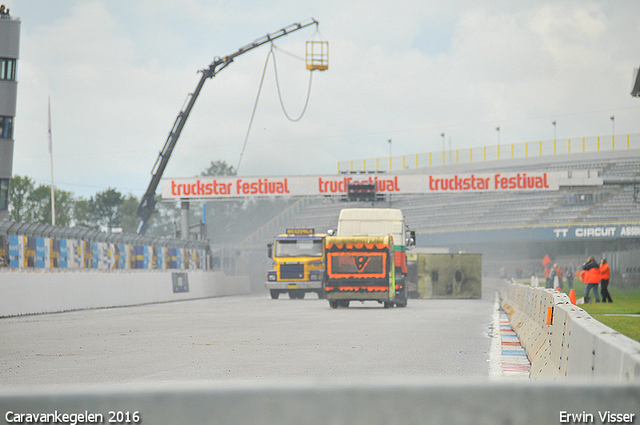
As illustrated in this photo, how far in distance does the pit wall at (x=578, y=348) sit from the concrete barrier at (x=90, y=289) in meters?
15.0

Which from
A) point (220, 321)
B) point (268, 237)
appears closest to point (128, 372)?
point (220, 321)

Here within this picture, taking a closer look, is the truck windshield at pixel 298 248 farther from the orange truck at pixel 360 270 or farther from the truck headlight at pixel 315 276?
the orange truck at pixel 360 270

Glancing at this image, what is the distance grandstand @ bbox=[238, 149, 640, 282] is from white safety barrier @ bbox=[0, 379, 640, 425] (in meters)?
55.5

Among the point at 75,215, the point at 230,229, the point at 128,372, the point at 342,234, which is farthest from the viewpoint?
Result: the point at 230,229

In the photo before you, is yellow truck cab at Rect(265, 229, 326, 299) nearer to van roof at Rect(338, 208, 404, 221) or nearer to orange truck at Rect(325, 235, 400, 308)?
van roof at Rect(338, 208, 404, 221)

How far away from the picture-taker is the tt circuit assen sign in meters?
47.4

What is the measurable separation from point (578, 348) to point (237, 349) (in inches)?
291

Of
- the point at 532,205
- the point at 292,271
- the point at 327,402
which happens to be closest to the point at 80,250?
the point at 292,271

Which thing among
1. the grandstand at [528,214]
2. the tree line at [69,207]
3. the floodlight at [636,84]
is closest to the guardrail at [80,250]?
the floodlight at [636,84]

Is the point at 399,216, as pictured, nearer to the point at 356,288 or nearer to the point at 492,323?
the point at 356,288

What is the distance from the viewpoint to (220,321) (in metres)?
19.3

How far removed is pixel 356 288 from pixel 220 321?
7.78 metres

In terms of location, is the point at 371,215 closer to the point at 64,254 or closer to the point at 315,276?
the point at 315,276

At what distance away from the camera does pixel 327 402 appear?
2045mm
